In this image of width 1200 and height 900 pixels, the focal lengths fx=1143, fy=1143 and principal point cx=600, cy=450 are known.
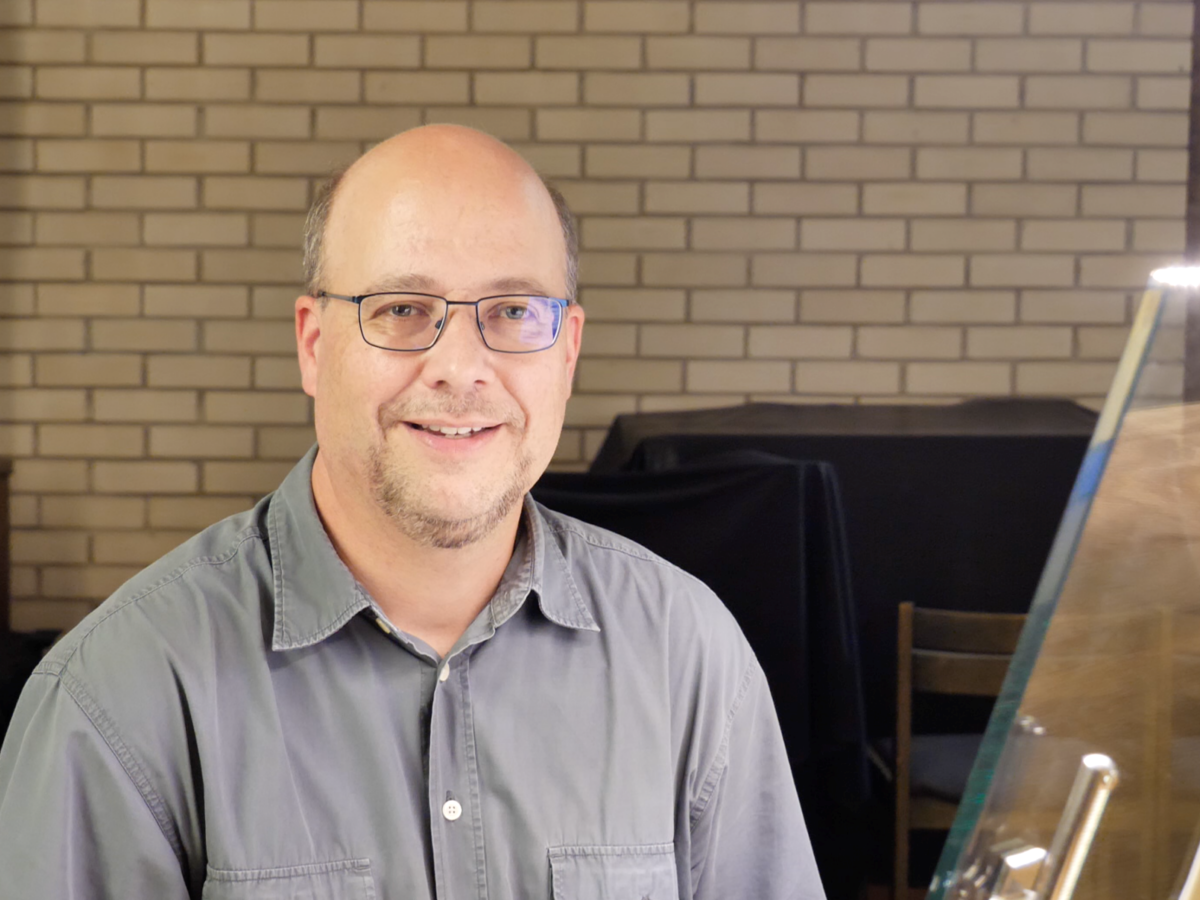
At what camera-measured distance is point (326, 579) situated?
1.11 meters

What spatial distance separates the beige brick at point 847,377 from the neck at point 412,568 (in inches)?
105

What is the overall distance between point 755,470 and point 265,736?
4.21 ft

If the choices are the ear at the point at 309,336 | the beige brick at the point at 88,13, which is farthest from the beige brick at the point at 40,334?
the ear at the point at 309,336

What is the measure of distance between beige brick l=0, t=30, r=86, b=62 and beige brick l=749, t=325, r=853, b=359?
2364 millimetres

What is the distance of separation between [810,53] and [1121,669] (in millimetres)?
3457

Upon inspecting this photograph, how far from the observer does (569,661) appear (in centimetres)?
119

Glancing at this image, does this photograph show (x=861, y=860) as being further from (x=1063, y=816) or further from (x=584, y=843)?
(x=1063, y=816)

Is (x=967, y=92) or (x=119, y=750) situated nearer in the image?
(x=119, y=750)

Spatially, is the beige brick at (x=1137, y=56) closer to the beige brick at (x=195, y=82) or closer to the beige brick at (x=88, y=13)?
the beige brick at (x=195, y=82)

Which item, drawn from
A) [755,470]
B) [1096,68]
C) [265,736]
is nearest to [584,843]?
[265,736]

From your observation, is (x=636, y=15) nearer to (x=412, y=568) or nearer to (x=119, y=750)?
(x=412, y=568)

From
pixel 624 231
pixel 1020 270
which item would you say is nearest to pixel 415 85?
pixel 624 231

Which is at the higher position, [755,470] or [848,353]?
[848,353]

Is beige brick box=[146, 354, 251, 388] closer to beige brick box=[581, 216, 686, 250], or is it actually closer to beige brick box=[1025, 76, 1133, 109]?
beige brick box=[581, 216, 686, 250]
